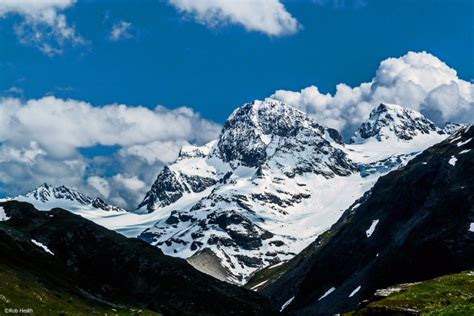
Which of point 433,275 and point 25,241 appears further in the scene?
point 433,275

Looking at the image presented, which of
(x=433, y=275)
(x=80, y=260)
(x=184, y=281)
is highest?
(x=80, y=260)

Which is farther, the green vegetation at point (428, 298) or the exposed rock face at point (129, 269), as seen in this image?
the exposed rock face at point (129, 269)

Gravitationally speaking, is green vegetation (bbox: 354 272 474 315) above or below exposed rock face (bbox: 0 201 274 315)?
below

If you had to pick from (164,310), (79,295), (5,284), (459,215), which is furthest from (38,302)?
(459,215)

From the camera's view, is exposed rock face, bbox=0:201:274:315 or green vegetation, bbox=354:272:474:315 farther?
exposed rock face, bbox=0:201:274:315

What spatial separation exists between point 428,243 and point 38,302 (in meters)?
161

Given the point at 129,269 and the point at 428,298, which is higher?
the point at 129,269

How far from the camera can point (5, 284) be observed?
58031 millimetres

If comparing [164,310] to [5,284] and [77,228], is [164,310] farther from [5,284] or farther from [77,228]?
[5,284]

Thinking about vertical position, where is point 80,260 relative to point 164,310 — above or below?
above

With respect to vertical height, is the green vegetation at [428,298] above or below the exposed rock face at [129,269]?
below

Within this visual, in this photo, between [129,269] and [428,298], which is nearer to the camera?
[428,298]

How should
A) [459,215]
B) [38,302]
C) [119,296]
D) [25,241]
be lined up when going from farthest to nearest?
[459,215] → [119,296] → [25,241] → [38,302]

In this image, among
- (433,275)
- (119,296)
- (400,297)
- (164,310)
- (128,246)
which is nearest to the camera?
(400,297)
